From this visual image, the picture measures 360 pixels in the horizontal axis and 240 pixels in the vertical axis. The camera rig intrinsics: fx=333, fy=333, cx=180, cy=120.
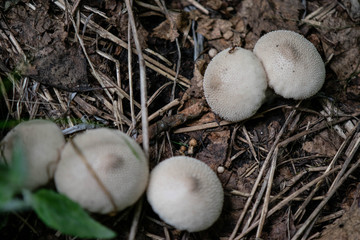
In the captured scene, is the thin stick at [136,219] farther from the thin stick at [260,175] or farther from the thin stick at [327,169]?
the thin stick at [327,169]

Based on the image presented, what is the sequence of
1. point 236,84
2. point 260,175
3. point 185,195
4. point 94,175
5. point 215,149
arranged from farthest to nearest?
point 215,149
point 260,175
point 236,84
point 185,195
point 94,175

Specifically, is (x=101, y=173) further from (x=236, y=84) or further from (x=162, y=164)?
(x=236, y=84)

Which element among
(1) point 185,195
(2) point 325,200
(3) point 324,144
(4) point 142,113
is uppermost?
(4) point 142,113

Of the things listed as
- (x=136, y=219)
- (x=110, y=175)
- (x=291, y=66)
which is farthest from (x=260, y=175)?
(x=110, y=175)

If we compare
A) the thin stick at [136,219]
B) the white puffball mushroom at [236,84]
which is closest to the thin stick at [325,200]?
the white puffball mushroom at [236,84]

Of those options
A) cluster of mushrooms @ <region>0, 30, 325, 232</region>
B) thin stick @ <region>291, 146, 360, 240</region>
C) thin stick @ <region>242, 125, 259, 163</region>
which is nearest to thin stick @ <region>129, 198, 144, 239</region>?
cluster of mushrooms @ <region>0, 30, 325, 232</region>

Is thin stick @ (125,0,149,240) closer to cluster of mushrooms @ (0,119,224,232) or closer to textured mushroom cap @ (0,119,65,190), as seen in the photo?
cluster of mushrooms @ (0,119,224,232)
